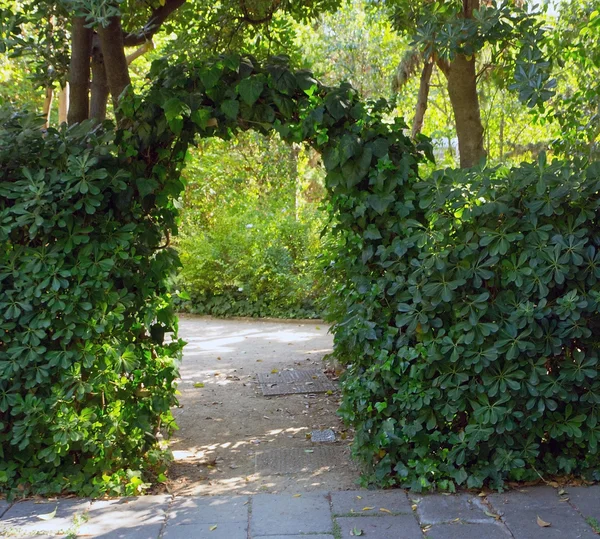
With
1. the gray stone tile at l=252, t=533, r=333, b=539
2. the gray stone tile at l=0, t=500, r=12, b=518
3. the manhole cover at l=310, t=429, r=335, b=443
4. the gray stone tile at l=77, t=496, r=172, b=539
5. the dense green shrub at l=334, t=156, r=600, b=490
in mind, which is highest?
the dense green shrub at l=334, t=156, r=600, b=490

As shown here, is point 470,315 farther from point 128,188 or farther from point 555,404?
point 128,188

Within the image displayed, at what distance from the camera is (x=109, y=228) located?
449 cm

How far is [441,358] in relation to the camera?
423 cm

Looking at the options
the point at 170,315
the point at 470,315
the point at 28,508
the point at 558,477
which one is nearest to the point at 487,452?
the point at 558,477

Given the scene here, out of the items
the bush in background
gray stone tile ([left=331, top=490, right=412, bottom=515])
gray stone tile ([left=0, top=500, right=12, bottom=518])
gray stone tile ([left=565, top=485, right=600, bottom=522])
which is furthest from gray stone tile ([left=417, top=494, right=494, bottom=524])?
the bush in background

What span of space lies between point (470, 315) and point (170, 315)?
221 cm

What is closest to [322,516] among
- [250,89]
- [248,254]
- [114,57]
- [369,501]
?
[369,501]

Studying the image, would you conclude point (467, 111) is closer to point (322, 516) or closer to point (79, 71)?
point (79, 71)

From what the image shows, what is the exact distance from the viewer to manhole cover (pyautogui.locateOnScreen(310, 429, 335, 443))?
235 inches

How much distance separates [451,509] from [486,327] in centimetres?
111

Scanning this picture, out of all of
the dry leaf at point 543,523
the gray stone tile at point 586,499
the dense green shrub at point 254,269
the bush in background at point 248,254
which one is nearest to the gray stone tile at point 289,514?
the dry leaf at point 543,523

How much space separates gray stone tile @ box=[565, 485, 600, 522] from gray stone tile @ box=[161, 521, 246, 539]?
1.98 meters

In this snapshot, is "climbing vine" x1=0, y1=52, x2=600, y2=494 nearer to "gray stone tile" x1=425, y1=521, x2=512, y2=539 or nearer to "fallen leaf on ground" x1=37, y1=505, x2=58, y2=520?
"fallen leaf on ground" x1=37, y1=505, x2=58, y2=520

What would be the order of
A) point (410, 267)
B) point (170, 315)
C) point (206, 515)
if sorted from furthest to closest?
1. point (170, 315)
2. point (410, 267)
3. point (206, 515)
